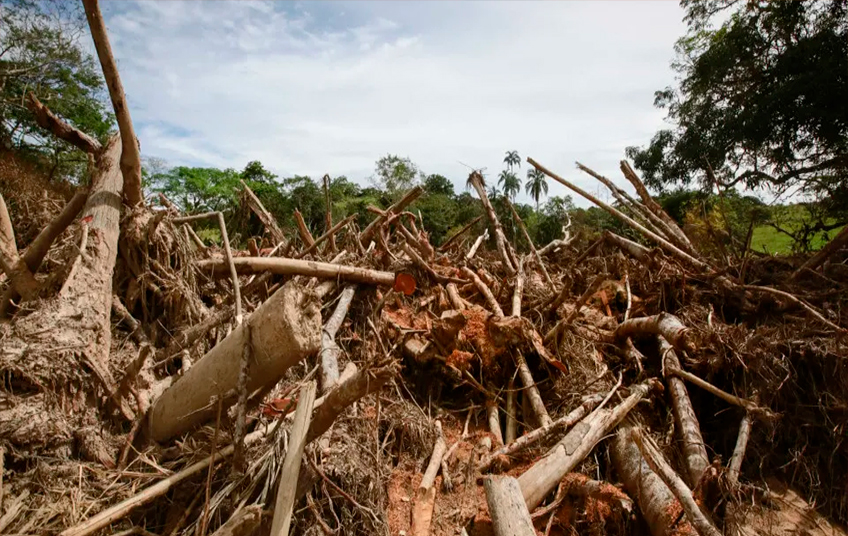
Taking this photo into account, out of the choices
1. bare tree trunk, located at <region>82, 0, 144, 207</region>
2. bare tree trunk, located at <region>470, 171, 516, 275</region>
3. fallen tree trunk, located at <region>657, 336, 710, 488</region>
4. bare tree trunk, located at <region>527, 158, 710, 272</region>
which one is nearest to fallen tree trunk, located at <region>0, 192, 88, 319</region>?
bare tree trunk, located at <region>82, 0, 144, 207</region>

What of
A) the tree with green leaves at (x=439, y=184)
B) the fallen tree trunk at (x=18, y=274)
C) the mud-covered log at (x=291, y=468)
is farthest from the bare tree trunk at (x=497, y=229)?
the tree with green leaves at (x=439, y=184)

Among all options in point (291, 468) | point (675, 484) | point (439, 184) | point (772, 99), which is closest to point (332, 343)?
point (291, 468)

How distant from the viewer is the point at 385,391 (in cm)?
434

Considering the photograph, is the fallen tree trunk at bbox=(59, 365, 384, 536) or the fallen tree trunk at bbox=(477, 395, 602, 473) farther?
the fallen tree trunk at bbox=(477, 395, 602, 473)

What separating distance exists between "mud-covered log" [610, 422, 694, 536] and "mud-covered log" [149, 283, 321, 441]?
2.39 meters

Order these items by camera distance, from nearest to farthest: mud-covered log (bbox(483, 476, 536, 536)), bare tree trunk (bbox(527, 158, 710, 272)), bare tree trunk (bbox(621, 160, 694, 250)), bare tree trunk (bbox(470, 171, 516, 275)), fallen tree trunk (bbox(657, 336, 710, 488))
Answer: mud-covered log (bbox(483, 476, 536, 536)), fallen tree trunk (bbox(657, 336, 710, 488)), bare tree trunk (bbox(527, 158, 710, 272)), bare tree trunk (bbox(621, 160, 694, 250)), bare tree trunk (bbox(470, 171, 516, 275))

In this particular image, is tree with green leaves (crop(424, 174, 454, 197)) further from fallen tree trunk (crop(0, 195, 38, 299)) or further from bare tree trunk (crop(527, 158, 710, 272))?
fallen tree trunk (crop(0, 195, 38, 299))

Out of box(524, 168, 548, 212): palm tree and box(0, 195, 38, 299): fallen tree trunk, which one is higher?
box(524, 168, 548, 212): palm tree

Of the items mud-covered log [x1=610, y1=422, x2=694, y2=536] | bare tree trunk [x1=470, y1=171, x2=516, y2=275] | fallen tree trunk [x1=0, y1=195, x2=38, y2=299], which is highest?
bare tree trunk [x1=470, y1=171, x2=516, y2=275]

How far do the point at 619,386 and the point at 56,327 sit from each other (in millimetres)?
4066

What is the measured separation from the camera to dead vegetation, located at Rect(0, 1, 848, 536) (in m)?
2.58

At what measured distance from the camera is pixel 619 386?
13.6ft

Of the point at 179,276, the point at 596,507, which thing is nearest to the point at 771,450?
the point at 596,507

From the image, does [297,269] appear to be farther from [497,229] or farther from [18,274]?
[497,229]
